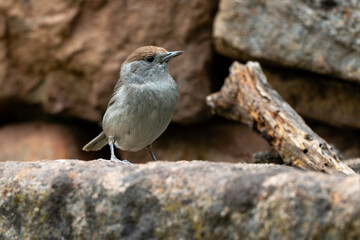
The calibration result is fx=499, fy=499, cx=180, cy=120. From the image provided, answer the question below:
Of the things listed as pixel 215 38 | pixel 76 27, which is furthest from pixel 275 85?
pixel 76 27

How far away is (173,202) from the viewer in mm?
2543

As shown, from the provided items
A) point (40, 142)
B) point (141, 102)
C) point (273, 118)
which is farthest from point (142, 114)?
point (40, 142)

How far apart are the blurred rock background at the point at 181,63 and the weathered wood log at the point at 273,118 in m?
0.65

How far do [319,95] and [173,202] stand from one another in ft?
12.1

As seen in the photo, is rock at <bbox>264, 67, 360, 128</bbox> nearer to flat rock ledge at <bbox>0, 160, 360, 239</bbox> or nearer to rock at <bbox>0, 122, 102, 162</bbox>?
rock at <bbox>0, 122, 102, 162</bbox>

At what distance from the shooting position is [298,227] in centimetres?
226

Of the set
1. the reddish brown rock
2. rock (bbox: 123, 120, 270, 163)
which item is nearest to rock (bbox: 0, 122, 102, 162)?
the reddish brown rock

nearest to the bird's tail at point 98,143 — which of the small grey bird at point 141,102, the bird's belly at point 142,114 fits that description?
the small grey bird at point 141,102

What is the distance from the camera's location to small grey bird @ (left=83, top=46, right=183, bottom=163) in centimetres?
445

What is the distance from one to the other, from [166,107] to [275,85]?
1.85 meters

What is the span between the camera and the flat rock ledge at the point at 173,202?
225 cm

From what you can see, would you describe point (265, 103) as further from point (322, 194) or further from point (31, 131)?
point (31, 131)

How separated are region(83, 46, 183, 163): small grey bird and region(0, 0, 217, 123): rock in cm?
133

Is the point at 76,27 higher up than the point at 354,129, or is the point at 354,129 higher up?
the point at 76,27
